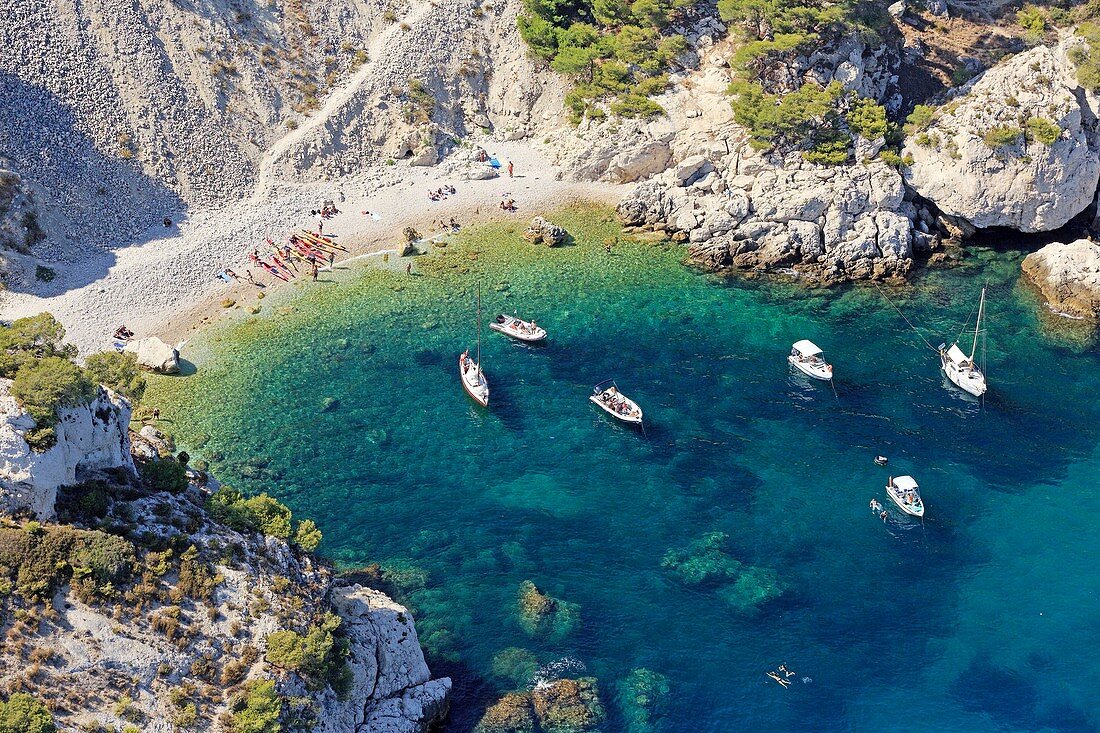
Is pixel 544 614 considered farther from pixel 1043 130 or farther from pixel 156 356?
pixel 1043 130

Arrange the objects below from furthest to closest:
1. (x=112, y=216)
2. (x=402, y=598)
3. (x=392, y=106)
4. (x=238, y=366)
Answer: (x=392, y=106) < (x=112, y=216) < (x=238, y=366) < (x=402, y=598)

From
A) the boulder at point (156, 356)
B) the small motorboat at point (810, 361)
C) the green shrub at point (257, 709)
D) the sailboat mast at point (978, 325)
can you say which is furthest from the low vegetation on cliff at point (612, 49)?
the green shrub at point (257, 709)

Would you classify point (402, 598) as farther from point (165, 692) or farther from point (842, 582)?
point (842, 582)

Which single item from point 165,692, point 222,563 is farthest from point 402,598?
point 165,692

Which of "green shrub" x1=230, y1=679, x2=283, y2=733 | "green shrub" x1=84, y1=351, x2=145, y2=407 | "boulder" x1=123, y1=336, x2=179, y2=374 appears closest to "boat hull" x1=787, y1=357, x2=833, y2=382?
"green shrub" x1=230, y1=679, x2=283, y2=733

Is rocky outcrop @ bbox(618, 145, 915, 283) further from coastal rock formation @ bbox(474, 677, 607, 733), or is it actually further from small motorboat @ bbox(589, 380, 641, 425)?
coastal rock formation @ bbox(474, 677, 607, 733)
